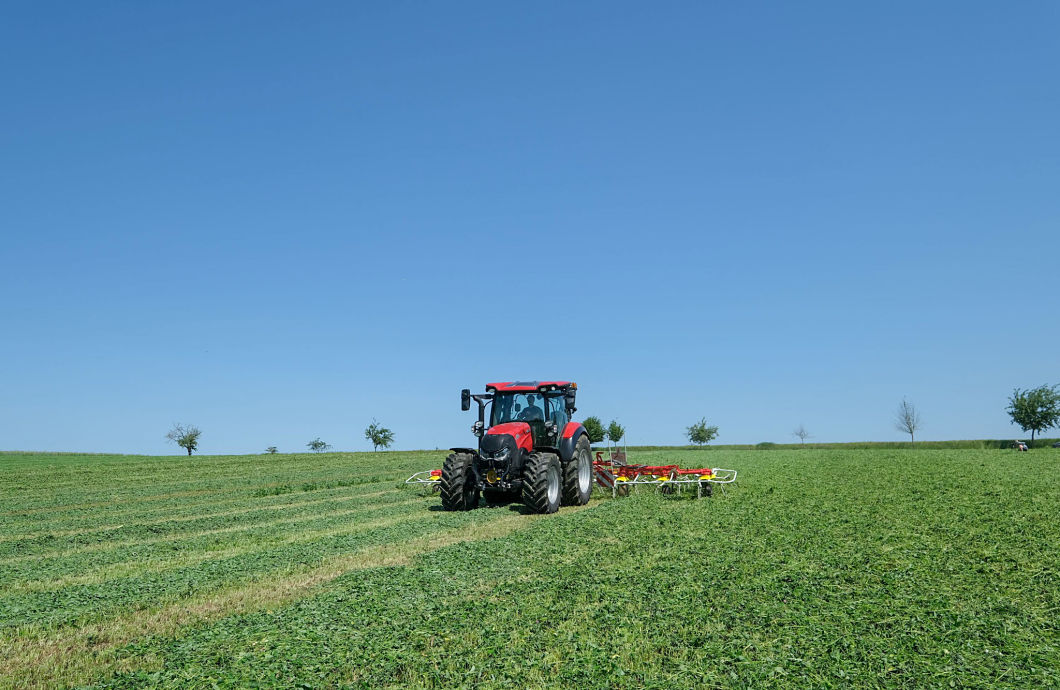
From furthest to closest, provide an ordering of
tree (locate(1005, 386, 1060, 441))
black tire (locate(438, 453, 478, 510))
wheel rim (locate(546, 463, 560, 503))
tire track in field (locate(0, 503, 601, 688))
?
1. tree (locate(1005, 386, 1060, 441))
2. black tire (locate(438, 453, 478, 510))
3. wheel rim (locate(546, 463, 560, 503))
4. tire track in field (locate(0, 503, 601, 688))

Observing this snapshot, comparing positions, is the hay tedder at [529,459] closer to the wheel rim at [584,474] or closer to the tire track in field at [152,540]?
the wheel rim at [584,474]

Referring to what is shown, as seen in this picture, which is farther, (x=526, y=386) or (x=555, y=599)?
(x=526, y=386)

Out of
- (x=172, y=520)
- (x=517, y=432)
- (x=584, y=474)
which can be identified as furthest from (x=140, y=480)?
(x=584, y=474)

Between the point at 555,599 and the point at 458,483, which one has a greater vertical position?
the point at 458,483

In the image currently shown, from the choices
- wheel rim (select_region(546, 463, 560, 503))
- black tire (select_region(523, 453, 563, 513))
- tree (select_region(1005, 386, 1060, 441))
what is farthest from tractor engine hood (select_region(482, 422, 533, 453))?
tree (select_region(1005, 386, 1060, 441))

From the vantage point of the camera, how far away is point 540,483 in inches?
561

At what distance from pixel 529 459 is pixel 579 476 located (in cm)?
207

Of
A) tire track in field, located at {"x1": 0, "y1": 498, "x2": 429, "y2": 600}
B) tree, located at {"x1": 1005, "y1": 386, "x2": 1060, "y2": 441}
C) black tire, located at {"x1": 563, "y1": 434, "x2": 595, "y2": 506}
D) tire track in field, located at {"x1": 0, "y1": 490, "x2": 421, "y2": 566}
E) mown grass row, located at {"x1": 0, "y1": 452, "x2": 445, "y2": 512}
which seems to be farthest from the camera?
tree, located at {"x1": 1005, "y1": 386, "x2": 1060, "y2": 441}

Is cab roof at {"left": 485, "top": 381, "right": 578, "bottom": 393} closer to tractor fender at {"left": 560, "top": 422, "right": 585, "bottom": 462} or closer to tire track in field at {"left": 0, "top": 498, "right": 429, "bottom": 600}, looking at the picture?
tractor fender at {"left": 560, "top": 422, "right": 585, "bottom": 462}

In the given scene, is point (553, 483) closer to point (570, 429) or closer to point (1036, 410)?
point (570, 429)

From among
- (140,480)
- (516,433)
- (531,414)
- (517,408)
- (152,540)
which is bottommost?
(140,480)

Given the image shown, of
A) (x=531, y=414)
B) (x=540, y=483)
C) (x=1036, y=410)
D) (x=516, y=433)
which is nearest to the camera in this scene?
(x=540, y=483)

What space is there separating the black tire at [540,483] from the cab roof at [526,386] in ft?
5.58

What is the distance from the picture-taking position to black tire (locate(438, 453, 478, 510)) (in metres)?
15.0
